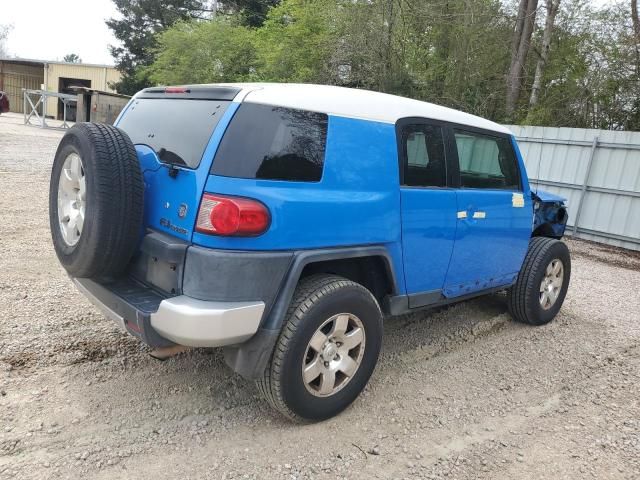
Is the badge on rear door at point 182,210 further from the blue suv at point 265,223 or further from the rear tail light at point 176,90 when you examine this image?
the rear tail light at point 176,90

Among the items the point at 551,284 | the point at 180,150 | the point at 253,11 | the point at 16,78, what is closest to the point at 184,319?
the point at 180,150

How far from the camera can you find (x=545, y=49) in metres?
13.0

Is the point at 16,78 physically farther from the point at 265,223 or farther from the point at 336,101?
the point at 265,223

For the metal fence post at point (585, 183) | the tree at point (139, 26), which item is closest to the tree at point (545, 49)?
the metal fence post at point (585, 183)

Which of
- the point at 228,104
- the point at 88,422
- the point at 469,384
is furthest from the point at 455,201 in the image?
the point at 88,422

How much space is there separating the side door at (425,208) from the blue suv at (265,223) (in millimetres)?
12

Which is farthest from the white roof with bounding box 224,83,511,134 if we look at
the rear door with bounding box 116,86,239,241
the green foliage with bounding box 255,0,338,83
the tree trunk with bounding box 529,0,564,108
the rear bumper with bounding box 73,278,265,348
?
the green foliage with bounding box 255,0,338,83

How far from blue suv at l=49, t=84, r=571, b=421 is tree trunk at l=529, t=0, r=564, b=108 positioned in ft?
36.1

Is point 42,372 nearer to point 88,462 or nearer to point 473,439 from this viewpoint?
point 88,462

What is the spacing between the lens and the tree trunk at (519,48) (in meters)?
13.3

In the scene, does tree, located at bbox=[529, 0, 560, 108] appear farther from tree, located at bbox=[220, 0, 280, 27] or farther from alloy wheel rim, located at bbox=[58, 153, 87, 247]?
tree, located at bbox=[220, 0, 280, 27]

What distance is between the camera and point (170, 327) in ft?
8.08

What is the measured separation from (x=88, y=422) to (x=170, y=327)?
2.81 feet

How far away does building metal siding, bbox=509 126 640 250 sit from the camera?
9.36 meters
